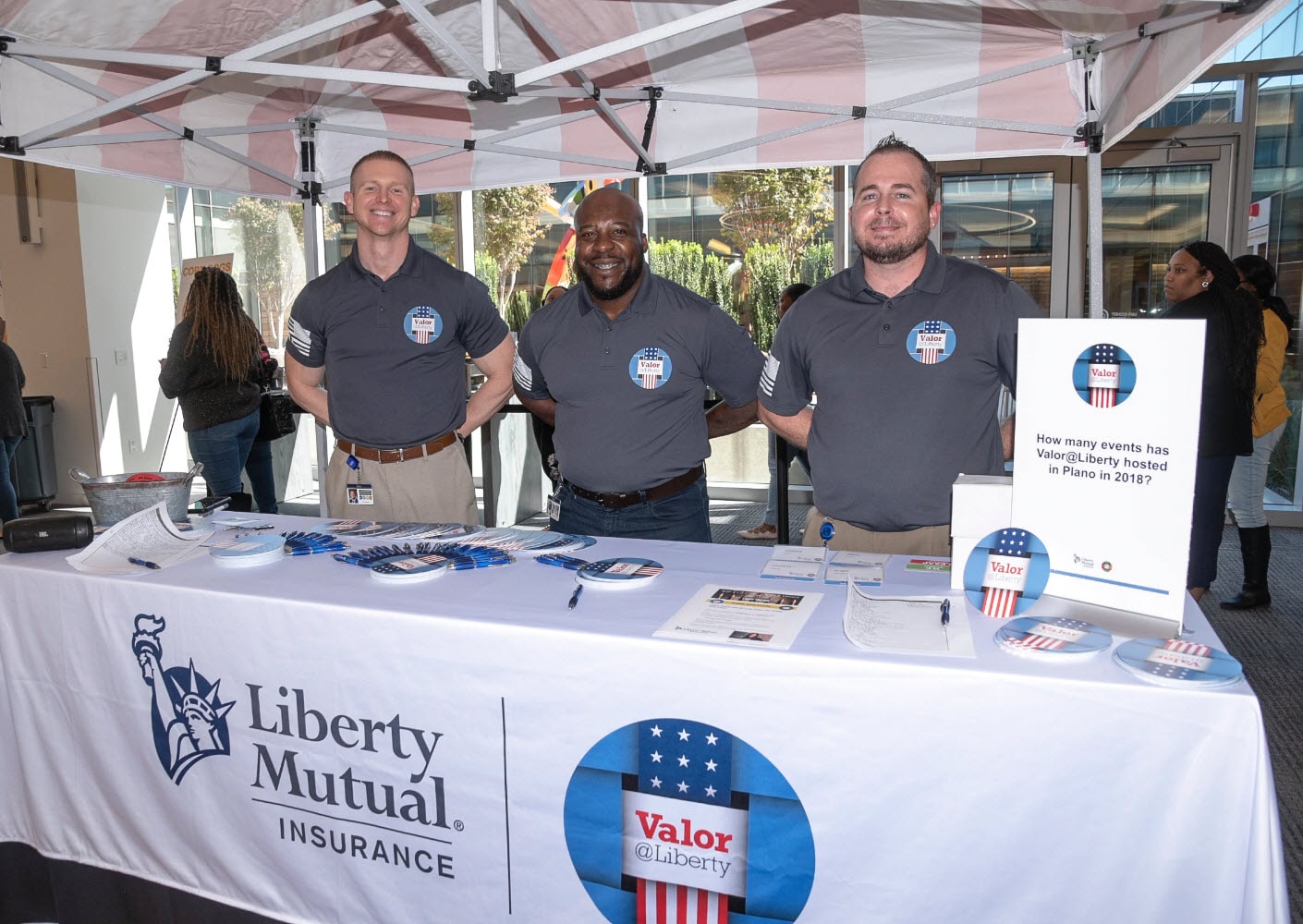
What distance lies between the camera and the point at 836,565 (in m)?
1.66

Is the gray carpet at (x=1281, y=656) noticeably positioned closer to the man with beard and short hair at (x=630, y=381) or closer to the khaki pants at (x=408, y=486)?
the man with beard and short hair at (x=630, y=381)

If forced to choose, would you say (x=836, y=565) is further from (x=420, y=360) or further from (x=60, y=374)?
(x=60, y=374)

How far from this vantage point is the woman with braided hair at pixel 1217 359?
3.29m

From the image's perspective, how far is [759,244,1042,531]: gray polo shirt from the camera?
1.91m

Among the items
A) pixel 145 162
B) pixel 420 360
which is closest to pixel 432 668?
pixel 420 360

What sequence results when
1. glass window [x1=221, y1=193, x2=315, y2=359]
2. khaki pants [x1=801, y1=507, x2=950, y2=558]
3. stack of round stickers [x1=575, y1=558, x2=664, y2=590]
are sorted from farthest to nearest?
glass window [x1=221, y1=193, x2=315, y2=359], khaki pants [x1=801, y1=507, x2=950, y2=558], stack of round stickers [x1=575, y1=558, x2=664, y2=590]

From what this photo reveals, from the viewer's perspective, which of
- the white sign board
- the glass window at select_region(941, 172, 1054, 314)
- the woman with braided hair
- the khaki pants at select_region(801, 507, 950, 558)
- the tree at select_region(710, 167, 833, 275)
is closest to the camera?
the white sign board

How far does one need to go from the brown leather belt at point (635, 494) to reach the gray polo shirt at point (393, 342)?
20.0 inches

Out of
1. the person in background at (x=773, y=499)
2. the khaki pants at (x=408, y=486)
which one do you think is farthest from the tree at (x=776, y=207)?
the khaki pants at (x=408, y=486)

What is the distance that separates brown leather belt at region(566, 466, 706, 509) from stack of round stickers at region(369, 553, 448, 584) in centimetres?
75

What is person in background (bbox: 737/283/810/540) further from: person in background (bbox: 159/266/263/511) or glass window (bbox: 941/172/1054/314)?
person in background (bbox: 159/266/263/511)

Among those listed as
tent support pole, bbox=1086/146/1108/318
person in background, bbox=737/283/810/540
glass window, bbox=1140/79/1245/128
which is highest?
glass window, bbox=1140/79/1245/128

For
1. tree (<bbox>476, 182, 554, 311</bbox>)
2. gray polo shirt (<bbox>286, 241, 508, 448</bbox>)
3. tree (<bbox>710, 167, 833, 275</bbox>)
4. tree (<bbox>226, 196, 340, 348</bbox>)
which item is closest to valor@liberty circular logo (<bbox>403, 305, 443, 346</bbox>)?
gray polo shirt (<bbox>286, 241, 508, 448</bbox>)

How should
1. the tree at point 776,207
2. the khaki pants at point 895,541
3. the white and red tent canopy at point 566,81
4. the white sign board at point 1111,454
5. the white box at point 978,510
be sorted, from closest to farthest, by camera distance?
the white sign board at point 1111,454, the white box at point 978,510, the khaki pants at point 895,541, the white and red tent canopy at point 566,81, the tree at point 776,207
